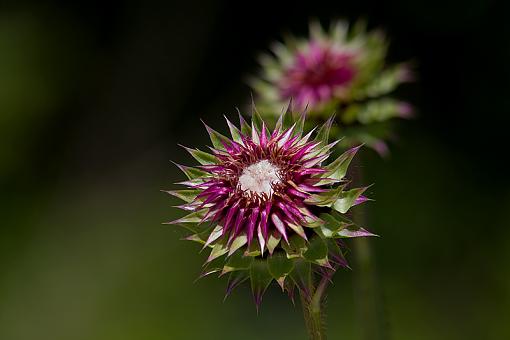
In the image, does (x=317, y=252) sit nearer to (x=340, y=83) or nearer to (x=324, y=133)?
(x=324, y=133)

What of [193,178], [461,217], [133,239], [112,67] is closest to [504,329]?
[461,217]

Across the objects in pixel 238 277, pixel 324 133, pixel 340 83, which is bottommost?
pixel 238 277

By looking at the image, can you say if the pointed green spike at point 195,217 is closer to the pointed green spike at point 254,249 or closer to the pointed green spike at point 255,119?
the pointed green spike at point 254,249

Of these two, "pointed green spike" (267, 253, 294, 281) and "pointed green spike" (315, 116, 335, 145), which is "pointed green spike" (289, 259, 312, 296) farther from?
"pointed green spike" (315, 116, 335, 145)

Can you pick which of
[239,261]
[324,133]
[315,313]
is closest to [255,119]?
[324,133]

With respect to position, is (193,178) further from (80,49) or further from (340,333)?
(80,49)

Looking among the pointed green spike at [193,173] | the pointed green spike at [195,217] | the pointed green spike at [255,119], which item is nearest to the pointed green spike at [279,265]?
the pointed green spike at [195,217]
